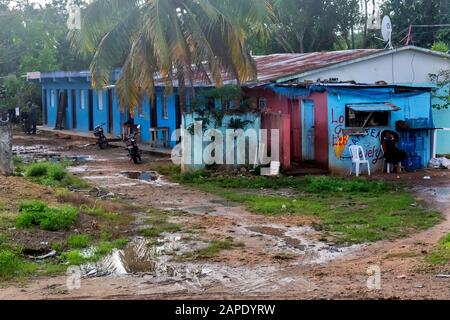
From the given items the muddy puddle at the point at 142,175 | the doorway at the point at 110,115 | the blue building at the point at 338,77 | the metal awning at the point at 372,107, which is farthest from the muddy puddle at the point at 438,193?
the doorway at the point at 110,115

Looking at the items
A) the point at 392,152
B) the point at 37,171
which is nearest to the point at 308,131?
the point at 392,152

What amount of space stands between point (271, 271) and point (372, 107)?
10.1 meters

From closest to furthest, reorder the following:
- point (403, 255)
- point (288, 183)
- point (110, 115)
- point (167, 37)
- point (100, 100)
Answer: point (403, 255) < point (288, 183) < point (167, 37) < point (110, 115) < point (100, 100)

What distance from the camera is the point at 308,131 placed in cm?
1881

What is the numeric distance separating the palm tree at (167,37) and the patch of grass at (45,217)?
21.6ft

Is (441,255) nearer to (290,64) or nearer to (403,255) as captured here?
(403,255)

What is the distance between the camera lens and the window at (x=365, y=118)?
58.1ft

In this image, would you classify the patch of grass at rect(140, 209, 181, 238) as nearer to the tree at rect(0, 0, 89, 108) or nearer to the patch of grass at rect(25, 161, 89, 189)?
the patch of grass at rect(25, 161, 89, 189)

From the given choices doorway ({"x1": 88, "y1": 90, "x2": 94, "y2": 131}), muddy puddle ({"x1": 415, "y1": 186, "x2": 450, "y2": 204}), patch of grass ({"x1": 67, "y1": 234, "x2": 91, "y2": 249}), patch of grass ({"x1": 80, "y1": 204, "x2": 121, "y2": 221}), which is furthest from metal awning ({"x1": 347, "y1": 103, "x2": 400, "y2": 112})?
doorway ({"x1": 88, "y1": 90, "x2": 94, "y2": 131})

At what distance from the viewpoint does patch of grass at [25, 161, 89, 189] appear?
630 inches

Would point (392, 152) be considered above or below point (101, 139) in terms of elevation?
below

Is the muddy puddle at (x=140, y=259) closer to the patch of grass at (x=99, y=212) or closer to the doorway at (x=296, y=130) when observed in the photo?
the patch of grass at (x=99, y=212)

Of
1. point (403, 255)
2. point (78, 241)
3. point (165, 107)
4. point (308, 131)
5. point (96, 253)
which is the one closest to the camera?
point (403, 255)
